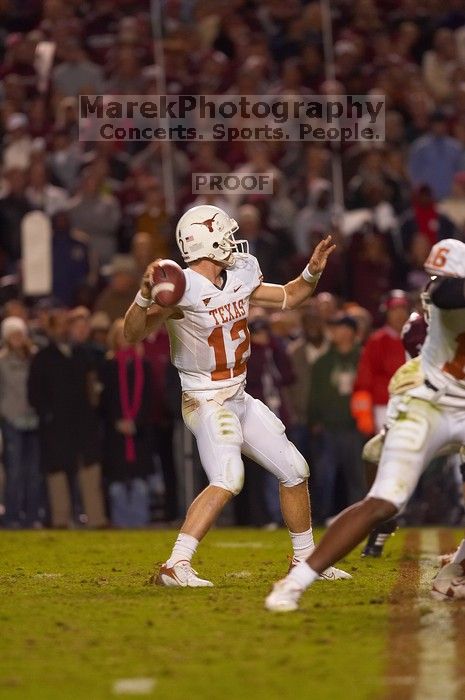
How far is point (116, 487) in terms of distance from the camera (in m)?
13.2

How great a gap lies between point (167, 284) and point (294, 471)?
1.19 m

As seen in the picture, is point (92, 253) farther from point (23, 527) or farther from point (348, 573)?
point (348, 573)

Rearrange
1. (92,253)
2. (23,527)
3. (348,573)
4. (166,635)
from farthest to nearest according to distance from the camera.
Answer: (92,253), (23,527), (348,573), (166,635)

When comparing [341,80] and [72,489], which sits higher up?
[341,80]

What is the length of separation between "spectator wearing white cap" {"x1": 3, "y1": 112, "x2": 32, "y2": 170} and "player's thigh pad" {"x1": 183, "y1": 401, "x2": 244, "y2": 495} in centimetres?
836

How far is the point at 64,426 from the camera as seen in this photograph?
1305 centimetres

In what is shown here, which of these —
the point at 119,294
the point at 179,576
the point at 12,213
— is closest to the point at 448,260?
the point at 179,576

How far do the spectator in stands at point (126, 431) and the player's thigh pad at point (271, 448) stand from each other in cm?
555

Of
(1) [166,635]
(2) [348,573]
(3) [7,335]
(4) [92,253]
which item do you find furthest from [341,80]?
(1) [166,635]

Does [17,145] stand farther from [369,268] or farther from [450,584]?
[450,584]

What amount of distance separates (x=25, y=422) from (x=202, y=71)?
4.84 metres

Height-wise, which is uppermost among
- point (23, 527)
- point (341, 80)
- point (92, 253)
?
point (341, 80)

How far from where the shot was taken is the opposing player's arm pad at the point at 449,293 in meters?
6.12

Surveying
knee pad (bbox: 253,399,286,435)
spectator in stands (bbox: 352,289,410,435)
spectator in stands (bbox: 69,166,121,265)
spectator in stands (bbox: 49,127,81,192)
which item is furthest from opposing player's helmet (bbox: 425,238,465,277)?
spectator in stands (bbox: 49,127,81,192)
